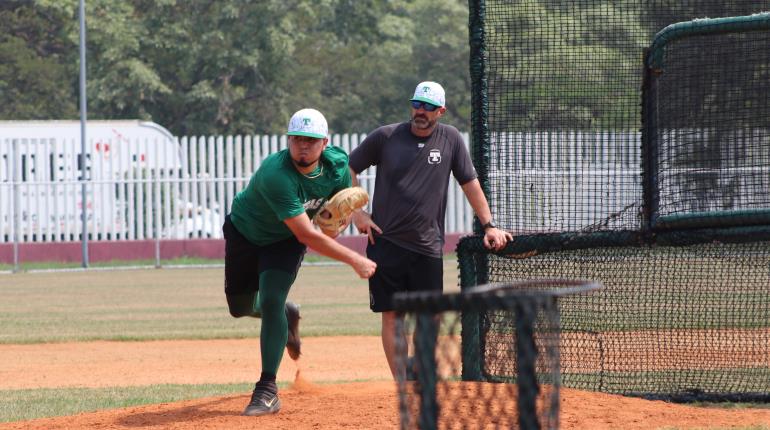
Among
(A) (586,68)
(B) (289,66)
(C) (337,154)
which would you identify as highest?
(B) (289,66)

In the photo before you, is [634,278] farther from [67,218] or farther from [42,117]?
[42,117]

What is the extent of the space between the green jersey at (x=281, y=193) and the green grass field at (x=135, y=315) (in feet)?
6.60

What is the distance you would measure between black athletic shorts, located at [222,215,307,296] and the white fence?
21568mm

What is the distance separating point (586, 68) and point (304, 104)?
39.6 metres

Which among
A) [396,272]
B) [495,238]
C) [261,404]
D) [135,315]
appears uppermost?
[495,238]

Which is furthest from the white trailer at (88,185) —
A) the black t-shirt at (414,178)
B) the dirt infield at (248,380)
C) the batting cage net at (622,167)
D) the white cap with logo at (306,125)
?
the white cap with logo at (306,125)

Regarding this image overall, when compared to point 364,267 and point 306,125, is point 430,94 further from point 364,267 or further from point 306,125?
point 364,267

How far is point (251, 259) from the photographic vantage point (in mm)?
8016

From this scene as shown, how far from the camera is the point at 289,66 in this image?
155 feet

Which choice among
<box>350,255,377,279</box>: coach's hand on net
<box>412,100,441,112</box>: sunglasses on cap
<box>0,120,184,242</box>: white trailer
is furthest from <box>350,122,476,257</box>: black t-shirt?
<box>0,120,184,242</box>: white trailer

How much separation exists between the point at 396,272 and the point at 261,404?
4.41 ft

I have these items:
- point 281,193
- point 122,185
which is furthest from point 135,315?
point 122,185

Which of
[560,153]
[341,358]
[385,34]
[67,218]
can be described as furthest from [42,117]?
[560,153]

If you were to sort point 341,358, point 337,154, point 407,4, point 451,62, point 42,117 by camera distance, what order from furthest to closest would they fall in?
1. point 407,4
2. point 451,62
3. point 42,117
4. point 341,358
5. point 337,154
